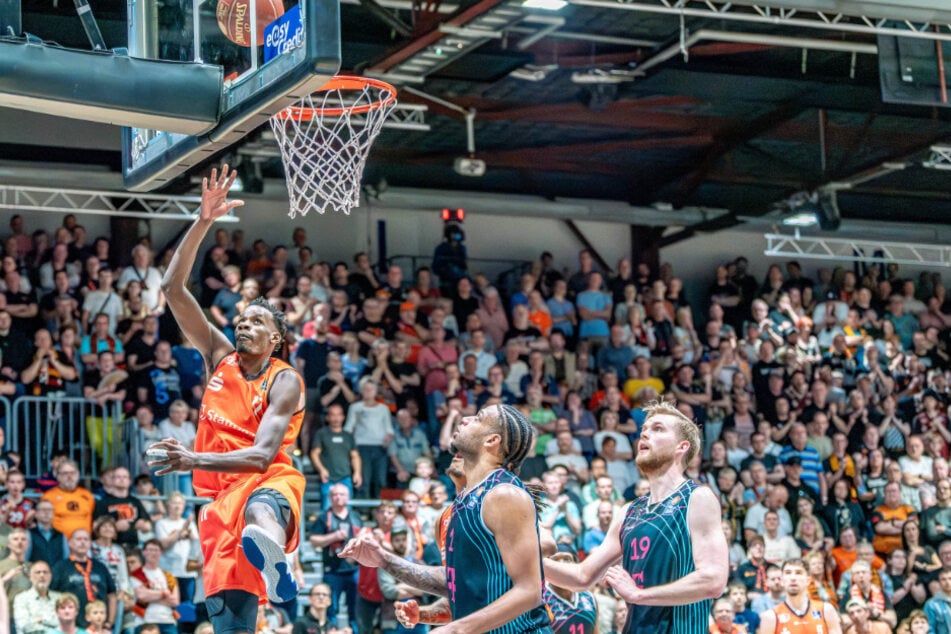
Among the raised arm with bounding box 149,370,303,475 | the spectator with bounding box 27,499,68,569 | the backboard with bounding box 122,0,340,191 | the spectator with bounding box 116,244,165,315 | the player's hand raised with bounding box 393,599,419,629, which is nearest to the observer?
the player's hand raised with bounding box 393,599,419,629

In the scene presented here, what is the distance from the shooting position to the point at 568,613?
8.68m

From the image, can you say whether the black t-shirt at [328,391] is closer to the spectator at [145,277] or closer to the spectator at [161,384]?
the spectator at [161,384]

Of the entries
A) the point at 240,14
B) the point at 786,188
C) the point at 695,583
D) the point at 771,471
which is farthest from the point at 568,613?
the point at 786,188

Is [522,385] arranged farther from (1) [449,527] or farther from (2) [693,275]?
(1) [449,527]

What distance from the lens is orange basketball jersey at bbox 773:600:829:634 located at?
13711mm

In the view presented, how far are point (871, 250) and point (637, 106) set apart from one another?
20.6 ft

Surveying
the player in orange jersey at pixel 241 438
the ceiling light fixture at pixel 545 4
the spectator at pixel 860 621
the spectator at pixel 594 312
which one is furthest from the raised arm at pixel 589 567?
the spectator at pixel 594 312

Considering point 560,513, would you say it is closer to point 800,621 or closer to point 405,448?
point 405,448

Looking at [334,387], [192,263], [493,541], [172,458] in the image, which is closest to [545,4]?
[334,387]

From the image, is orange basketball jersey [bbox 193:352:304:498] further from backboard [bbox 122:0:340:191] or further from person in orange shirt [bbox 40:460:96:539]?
person in orange shirt [bbox 40:460:96:539]

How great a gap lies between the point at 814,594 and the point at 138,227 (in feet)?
32.6

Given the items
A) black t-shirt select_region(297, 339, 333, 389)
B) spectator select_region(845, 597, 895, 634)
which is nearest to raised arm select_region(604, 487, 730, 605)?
spectator select_region(845, 597, 895, 634)

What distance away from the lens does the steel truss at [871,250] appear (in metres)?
21.6

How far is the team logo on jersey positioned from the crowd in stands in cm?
592
